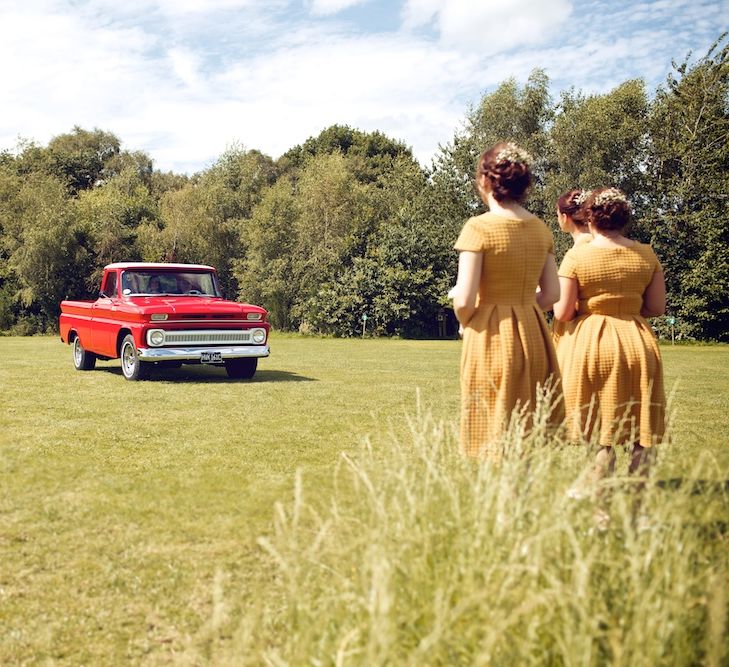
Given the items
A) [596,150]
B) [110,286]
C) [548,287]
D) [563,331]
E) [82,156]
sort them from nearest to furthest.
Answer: [548,287] < [563,331] < [110,286] < [596,150] < [82,156]

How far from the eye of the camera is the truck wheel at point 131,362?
506 inches

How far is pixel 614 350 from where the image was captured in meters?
4.80

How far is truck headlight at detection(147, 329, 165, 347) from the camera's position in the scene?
12.5 m

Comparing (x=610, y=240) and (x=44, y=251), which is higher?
(x=44, y=251)

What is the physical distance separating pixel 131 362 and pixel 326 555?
1062 cm

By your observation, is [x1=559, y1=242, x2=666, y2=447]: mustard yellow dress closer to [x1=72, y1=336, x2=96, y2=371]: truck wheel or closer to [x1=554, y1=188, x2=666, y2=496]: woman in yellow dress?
[x1=554, y1=188, x2=666, y2=496]: woman in yellow dress

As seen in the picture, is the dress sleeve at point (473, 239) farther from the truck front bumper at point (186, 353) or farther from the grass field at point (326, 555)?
the truck front bumper at point (186, 353)

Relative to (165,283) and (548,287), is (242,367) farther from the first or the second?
(548,287)

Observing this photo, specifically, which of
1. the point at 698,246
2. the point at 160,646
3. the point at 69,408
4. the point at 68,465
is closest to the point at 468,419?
the point at 160,646

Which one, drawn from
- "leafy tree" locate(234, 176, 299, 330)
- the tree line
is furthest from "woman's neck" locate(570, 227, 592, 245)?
"leafy tree" locate(234, 176, 299, 330)

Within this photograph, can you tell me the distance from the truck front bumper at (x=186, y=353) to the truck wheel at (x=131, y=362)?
315mm

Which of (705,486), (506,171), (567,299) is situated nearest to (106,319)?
(567,299)

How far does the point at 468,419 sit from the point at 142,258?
4299cm

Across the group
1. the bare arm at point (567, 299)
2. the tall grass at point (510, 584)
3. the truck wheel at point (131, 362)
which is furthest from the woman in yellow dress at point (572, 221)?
the truck wheel at point (131, 362)
